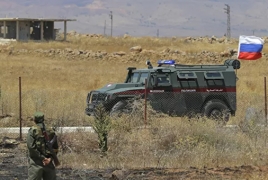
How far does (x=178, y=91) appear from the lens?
22.9 meters

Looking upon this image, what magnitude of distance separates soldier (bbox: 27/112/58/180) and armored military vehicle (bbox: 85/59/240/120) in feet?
34.0

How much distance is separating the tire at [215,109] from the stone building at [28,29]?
4504 cm

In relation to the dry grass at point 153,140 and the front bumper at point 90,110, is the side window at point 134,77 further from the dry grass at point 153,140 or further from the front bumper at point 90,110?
the dry grass at point 153,140

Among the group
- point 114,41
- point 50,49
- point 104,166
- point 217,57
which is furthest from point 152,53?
point 104,166

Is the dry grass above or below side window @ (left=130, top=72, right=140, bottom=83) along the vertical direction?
below

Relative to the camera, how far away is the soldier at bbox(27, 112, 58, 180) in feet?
37.0

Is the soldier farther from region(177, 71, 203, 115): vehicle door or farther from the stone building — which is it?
the stone building

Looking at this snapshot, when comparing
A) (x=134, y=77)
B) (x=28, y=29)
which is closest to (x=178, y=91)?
(x=134, y=77)

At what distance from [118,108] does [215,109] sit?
3.77 m

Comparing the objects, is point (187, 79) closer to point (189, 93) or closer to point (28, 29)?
point (189, 93)

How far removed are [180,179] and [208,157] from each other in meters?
2.90

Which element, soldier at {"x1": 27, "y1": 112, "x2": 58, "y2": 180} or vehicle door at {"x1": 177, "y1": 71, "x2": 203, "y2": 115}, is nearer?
soldier at {"x1": 27, "y1": 112, "x2": 58, "y2": 180}

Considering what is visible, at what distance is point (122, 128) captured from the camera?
63.3 feet

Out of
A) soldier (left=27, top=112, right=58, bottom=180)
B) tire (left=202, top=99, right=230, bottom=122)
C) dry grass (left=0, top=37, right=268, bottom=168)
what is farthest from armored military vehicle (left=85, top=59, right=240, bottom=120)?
soldier (left=27, top=112, right=58, bottom=180)
